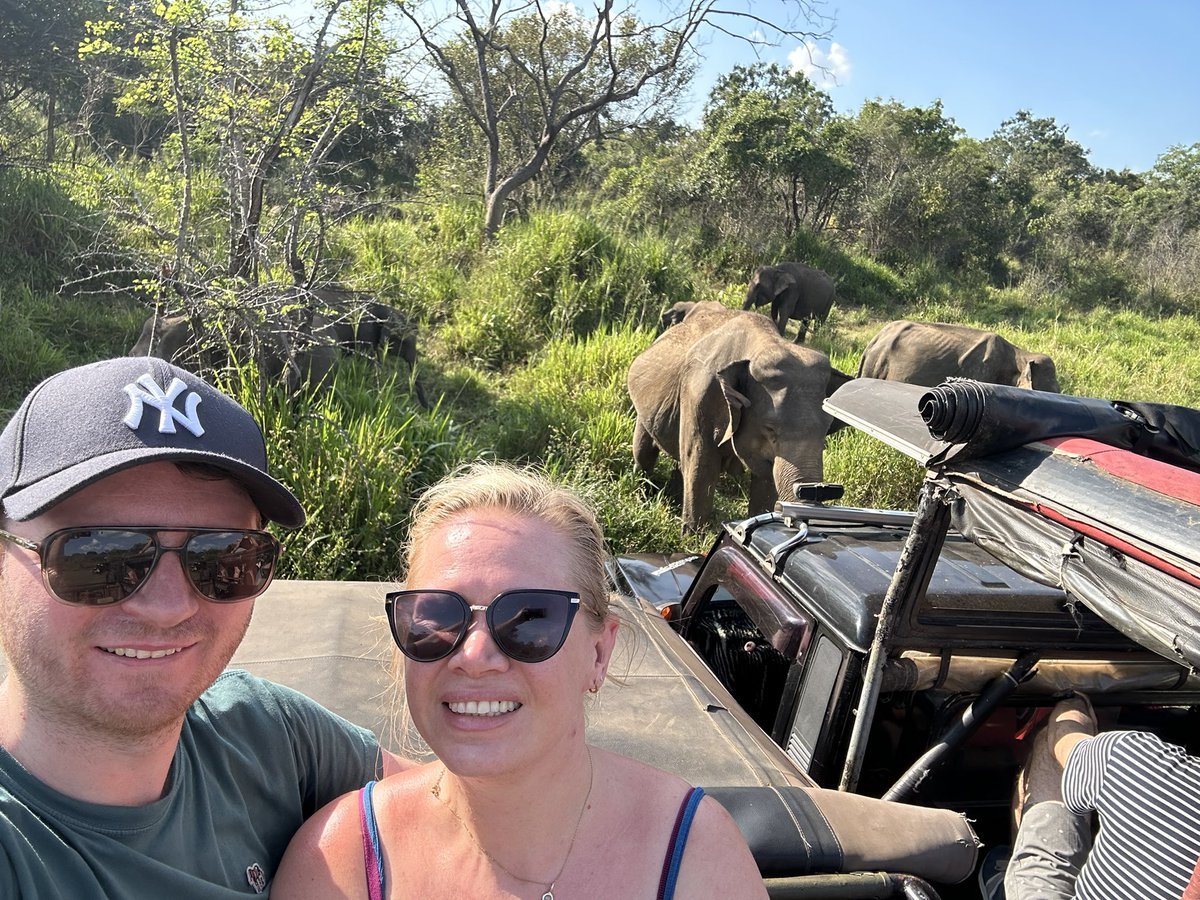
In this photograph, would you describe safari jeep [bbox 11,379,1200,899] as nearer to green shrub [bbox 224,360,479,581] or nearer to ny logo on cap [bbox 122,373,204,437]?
ny logo on cap [bbox 122,373,204,437]

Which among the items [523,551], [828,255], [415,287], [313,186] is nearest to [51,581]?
[523,551]

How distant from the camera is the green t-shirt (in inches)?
44.6

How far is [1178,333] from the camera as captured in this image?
18.4 m

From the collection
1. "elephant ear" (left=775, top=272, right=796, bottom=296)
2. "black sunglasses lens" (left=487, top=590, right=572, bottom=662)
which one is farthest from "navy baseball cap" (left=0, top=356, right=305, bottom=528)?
"elephant ear" (left=775, top=272, right=796, bottom=296)

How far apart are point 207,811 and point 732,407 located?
5713 mm

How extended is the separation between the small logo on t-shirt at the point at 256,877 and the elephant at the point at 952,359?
10.3 m

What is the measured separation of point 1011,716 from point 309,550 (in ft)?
12.9

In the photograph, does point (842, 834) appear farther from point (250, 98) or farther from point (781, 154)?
point (781, 154)

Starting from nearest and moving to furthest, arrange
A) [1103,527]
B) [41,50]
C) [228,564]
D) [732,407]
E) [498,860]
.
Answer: [228,564] → [498,860] → [1103,527] → [732,407] → [41,50]

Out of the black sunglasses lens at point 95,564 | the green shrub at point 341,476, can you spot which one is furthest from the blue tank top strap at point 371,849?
the green shrub at point 341,476

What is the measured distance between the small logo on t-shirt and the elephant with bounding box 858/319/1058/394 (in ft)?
33.6

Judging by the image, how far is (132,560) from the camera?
4.05ft

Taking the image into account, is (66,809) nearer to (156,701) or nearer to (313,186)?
(156,701)

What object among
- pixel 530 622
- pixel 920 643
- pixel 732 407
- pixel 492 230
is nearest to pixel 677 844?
pixel 530 622
